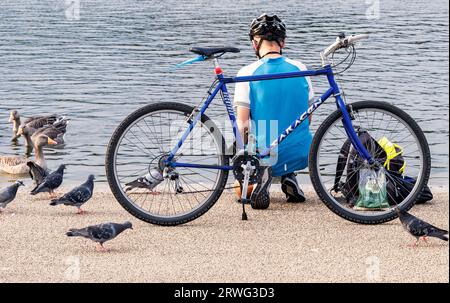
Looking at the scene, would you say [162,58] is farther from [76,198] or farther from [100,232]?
[100,232]

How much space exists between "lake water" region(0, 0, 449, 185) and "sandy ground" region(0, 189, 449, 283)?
4.28m

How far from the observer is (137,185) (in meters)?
9.25

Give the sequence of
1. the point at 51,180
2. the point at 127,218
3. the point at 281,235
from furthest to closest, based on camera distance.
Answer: the point at 51,180 → the point at 127,218 → the point at 281,235

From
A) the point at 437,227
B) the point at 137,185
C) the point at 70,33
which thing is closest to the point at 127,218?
the point at 137,185

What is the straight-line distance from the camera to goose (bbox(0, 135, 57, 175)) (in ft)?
47.3

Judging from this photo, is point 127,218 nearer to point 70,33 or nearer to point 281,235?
point 281,235

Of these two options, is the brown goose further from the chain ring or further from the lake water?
the chain ring

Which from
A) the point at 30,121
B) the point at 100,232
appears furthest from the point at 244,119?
the point at 30,121

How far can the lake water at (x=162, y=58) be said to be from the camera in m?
17.7

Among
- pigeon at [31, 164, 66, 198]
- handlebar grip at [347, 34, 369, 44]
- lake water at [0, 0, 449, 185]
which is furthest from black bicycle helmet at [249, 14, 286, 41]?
lake water at [0, 0, 449, 185]

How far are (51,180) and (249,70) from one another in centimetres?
228

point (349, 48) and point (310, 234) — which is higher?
point (349, 48)

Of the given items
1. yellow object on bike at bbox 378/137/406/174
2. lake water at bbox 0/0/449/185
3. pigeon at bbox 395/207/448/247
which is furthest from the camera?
lake water at bbox 0/0/449/185

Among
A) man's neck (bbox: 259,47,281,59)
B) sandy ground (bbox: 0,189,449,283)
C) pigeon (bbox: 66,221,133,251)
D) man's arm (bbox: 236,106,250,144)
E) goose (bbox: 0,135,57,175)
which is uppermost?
man's neck (bbox: 259,47,281,59)
